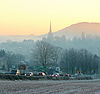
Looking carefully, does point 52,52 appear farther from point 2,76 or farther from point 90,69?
point 2,76

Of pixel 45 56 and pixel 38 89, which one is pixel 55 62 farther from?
pixel 38 89

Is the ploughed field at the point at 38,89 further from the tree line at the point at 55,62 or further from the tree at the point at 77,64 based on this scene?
the tree at the point at 77,64

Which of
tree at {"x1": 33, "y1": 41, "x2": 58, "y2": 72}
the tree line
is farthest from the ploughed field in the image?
tree at {"x1": 33, "y1": 41, "x2": 58, "y2": 72}

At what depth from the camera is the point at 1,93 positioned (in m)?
28.7

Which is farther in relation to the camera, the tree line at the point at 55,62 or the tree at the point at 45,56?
the tree line at the point at 55,62

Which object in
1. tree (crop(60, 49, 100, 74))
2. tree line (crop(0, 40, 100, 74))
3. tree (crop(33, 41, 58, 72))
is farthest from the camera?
tree (crop(60, 49, 100, 74))

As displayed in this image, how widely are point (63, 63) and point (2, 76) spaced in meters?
92.5

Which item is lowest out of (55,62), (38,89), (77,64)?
(38,89)

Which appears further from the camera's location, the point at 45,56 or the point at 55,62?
the point at 55,62

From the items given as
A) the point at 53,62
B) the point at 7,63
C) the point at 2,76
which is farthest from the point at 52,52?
the point at 2,76

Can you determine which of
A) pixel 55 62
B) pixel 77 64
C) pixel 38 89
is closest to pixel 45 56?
pixel 55 62

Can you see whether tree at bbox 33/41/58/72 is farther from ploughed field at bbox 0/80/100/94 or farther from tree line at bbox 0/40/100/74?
ploughed field at bbox 0/80/100/94

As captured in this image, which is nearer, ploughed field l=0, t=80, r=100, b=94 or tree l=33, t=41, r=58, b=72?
ploughed field l=0, t=80, r=100, b=94

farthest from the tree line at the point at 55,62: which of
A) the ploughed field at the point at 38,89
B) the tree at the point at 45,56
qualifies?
the ploughed field at the point at 38,89
